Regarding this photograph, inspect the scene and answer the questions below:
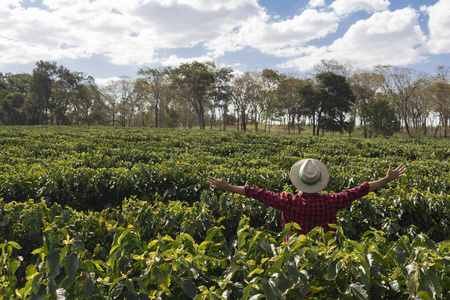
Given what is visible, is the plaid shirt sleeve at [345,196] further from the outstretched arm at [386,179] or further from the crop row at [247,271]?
the crop row at [247,271]

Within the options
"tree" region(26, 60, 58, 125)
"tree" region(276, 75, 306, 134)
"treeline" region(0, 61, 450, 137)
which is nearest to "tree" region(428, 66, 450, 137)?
"treeline" region(0, 61, 450, 137)

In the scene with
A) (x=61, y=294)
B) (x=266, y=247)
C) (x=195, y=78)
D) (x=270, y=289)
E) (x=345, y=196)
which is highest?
(x=195, y=78)

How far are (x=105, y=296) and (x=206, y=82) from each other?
1945 inches

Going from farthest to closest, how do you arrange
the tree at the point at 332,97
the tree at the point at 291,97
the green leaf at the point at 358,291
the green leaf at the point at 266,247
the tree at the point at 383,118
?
the tree at the point at 291,97, the tree at the point at 332,97, the tree at the point at 383,118, the green leaf at the point at 266,247, the green leaf at the point at 358,291

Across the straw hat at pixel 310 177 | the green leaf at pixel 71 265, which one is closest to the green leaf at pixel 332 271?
the straw hat at pixel 310 177

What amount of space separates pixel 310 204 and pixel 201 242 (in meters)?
1.59

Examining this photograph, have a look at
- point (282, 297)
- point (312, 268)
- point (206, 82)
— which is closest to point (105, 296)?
point (282, 297)

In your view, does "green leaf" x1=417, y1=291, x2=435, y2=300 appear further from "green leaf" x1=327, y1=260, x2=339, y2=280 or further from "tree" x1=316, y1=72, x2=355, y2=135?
"tree" x1=316, y1=72, x2=355, y2=135

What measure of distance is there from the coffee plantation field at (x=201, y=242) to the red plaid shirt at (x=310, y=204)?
0.27 metres

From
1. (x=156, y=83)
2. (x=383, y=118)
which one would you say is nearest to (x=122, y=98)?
(x=156, y=83)

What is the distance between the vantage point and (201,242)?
12.5 ft

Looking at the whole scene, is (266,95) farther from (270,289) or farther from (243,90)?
(270,289)

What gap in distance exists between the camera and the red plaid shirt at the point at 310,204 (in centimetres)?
315

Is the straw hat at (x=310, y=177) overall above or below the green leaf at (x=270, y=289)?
above
